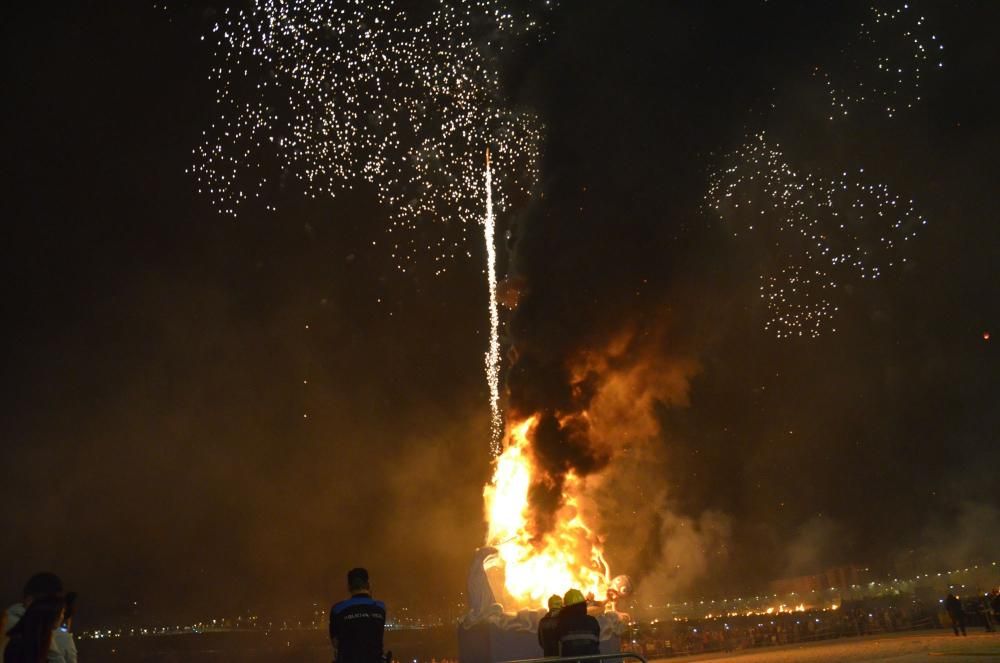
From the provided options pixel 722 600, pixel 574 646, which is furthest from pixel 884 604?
pixel 722 600

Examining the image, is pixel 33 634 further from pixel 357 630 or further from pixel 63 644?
pixel 357 630

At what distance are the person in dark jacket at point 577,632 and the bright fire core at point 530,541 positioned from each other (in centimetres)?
1120

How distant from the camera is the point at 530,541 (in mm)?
20953

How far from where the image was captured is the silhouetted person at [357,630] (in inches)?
243

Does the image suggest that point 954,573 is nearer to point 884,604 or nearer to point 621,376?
point 884,604

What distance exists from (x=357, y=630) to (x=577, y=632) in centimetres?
299

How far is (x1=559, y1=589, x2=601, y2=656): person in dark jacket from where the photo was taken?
8.23 meters

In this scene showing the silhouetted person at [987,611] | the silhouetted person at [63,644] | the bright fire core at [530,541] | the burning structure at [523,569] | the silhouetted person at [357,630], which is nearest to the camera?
the silhouetted person at [357,630]

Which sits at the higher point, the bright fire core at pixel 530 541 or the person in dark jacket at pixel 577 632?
the bright fire core at pixel 530 541

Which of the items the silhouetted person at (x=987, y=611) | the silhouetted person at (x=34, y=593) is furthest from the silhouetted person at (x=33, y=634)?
the silhouetted person at (x=987, y=611)

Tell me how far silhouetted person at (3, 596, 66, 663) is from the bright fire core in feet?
47.7

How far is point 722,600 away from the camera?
3701 inches

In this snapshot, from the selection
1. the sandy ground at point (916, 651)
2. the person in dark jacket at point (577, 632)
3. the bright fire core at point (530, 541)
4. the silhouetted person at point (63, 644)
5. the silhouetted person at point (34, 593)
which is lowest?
the sandy ground at point (916, 651)

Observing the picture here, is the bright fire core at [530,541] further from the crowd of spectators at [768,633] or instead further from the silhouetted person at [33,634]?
the silhouetted person at [33,634]
